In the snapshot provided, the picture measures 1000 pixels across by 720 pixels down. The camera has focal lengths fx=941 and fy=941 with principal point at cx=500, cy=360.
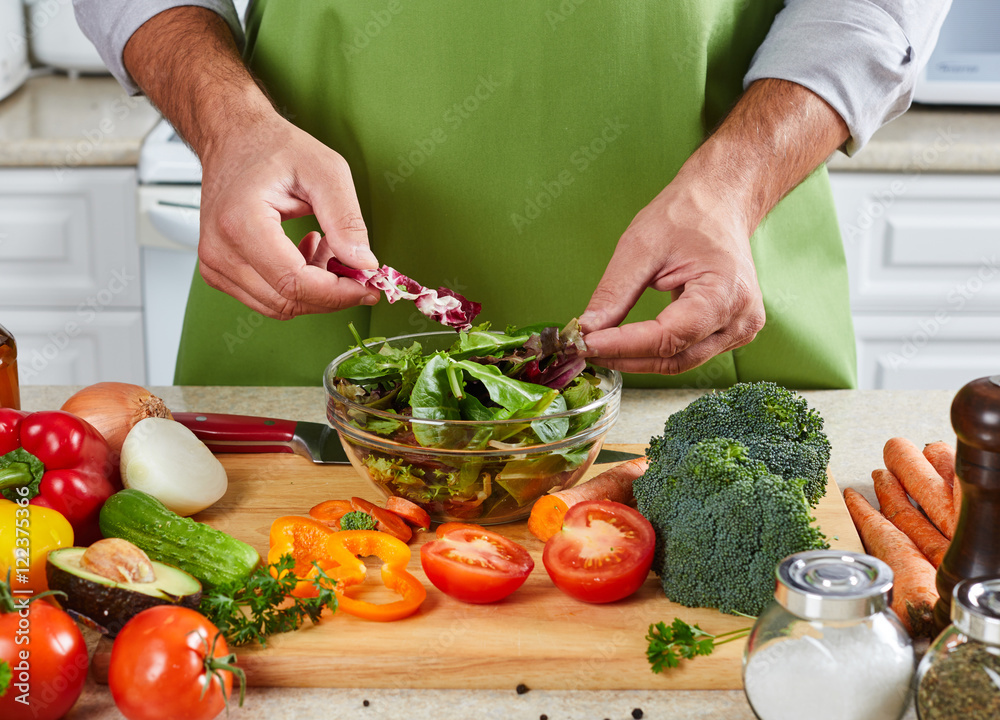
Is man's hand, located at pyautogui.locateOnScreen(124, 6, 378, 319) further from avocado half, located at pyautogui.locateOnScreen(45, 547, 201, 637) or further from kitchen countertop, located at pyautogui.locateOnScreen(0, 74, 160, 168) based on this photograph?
kitchen countertop, located at pyautogui.locateOnScreen(0, 74, 160, 168)

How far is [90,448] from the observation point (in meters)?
1.10

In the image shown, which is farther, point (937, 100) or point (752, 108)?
point (937, 100)

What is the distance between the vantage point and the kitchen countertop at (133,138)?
2527 millimetres

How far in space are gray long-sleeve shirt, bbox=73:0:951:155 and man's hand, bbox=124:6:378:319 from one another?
0.27 m

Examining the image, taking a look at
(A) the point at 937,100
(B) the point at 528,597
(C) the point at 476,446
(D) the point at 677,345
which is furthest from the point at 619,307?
(A) the point at 937,100

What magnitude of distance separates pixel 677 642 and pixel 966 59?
2544mm

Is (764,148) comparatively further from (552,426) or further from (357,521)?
(357,521)

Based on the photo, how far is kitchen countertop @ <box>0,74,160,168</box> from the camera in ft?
8.32

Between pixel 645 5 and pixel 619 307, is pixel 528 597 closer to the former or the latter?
pixel 619 307

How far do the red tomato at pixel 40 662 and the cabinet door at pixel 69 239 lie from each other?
202 cm

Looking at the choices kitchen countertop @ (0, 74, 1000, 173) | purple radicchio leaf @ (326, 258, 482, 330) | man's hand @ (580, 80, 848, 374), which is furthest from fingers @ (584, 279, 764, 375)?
kitchen countertop @ (0, 74, 1000, 173)

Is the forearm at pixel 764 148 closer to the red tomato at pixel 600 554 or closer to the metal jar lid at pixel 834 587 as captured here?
the red tomato at pixel 600 554

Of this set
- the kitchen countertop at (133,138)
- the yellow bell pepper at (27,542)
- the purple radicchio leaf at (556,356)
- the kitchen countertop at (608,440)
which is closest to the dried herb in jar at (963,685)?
the kitchen countertop at (608,440)

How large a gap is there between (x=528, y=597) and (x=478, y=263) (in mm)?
721
